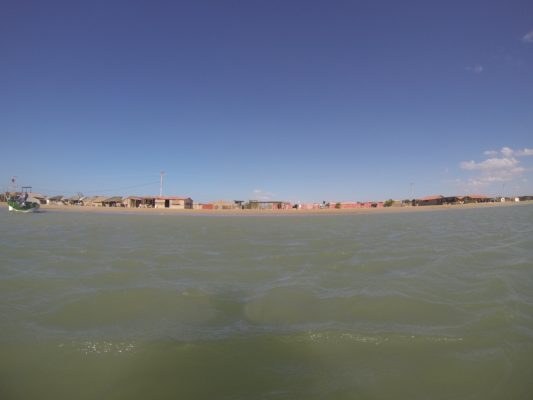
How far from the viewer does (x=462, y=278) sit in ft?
20.0

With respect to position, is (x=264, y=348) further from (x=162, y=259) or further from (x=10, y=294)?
(x=162, y=259)

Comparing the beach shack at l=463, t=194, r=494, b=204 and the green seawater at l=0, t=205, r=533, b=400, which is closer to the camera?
the green seawater at l=0, t=205, r=533, b=400

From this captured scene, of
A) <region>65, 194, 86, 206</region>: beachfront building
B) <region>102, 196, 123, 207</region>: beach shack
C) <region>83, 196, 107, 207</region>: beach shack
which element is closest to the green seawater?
<region>102, 196, 123, 207</region>: beach shack

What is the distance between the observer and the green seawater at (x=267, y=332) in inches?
104

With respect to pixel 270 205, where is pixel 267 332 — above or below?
below

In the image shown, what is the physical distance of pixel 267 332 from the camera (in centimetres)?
372

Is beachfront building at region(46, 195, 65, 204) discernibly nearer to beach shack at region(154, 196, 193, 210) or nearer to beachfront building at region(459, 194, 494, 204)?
beach shack at region(154, 196, 193, 210)

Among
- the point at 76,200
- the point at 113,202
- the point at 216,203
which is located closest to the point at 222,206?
the point at 216,203

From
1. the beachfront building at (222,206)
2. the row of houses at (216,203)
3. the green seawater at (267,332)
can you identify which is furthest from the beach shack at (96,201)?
the green seawater at (267,332)

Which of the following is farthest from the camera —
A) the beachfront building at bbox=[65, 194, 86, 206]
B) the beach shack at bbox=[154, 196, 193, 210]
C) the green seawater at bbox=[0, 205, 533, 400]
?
the beachfront building at bbox=[65, 194, 86, 206]

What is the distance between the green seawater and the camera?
263 cm

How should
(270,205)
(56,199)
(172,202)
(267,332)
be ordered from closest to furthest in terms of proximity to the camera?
(267,332)
(172,202)
(270,205)
(56,199)

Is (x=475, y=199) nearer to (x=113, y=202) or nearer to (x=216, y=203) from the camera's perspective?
(x=216, y=203)

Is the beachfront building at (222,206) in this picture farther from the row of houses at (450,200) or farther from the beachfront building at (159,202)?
the row of houses at (450,200)
